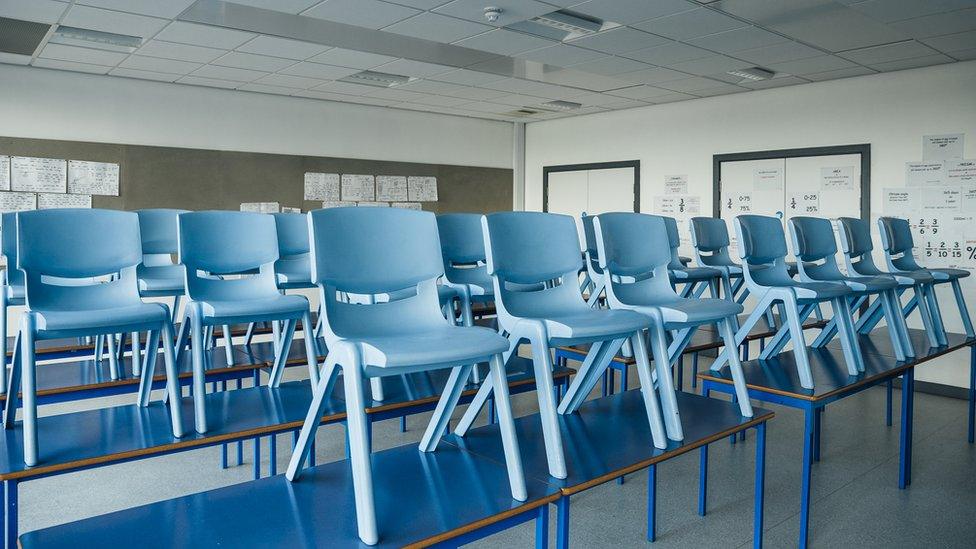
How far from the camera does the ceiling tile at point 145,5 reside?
4.39 meters

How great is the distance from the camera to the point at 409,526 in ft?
5.83

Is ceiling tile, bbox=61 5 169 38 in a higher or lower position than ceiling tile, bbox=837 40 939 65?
lower

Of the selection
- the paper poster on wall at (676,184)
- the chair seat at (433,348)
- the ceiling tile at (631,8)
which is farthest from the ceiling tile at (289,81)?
the chair seat at (433,348)

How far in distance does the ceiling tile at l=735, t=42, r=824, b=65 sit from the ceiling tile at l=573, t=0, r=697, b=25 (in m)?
1.23

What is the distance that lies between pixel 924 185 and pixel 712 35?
242cm

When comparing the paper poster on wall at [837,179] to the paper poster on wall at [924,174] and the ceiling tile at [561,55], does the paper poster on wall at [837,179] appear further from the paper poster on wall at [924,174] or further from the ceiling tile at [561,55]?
the ceiling tile at [561,55]

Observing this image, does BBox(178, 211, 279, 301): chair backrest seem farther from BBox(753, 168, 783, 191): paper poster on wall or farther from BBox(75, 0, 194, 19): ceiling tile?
BBox(753, 168, 783, 191): paper poster on wall

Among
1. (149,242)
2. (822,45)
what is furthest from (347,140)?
(822,45)

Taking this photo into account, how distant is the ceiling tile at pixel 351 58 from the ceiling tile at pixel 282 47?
0.10 meters

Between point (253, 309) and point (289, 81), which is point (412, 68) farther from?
point (253, 309)

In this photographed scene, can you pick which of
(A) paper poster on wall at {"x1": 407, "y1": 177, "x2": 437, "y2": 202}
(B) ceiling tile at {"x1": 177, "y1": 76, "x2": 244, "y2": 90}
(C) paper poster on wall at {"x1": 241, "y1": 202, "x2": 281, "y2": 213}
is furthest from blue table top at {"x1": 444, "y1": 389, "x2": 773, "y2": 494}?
(A) paper poster on wall at {"x1": 407, "y1": 177, "x2": 437, "y2": 202}

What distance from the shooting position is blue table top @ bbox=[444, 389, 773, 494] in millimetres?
2145

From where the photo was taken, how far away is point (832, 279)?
4344mm

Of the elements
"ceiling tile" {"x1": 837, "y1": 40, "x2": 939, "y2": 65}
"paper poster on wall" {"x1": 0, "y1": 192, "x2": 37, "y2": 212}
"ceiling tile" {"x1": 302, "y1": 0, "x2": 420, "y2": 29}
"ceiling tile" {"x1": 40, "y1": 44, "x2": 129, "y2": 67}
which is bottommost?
"paper poster on wall" {"x1": 0, "y1": 192, "x2": 37, "y2": 212}
